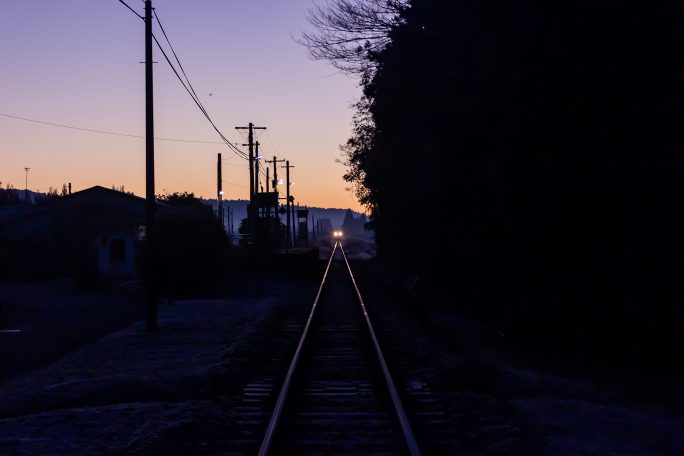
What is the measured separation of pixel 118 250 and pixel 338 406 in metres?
49.0

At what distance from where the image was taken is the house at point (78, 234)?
56.8 metres

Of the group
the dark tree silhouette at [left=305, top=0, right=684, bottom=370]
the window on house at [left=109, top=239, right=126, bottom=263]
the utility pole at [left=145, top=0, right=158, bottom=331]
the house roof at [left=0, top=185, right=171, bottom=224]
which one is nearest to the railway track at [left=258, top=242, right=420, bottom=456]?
the dark tree silhouette at [left=305, top=0, right=684, bottom=370]

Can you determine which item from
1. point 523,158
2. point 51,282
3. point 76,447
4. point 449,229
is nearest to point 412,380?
point 76,447

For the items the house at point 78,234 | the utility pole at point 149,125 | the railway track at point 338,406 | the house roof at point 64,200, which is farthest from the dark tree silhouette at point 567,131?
the house roof at point 64,200

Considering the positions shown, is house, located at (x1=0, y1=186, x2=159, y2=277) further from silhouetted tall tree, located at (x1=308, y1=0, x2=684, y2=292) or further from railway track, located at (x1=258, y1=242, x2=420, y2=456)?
railway track, located at (x1=258, y1=242, x2=420, y2=456)

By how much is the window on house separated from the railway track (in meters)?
41.1

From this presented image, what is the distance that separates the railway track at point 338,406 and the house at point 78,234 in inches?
1620

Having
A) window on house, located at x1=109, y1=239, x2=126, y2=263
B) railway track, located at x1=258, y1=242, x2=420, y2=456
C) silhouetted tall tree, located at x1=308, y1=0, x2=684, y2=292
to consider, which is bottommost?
railway track, located at x1=258, y1=242, x2=420, y2=456

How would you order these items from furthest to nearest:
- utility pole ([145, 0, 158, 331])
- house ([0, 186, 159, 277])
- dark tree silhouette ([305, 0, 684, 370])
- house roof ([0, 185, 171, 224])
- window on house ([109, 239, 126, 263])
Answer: house roof ([0, 185, 171, 224])
window on house ([109, 239, 126, 263])
house ([0, 186, 159, 277])
utility pole ([145, 0, 158, 331])
dark tree silhouette ([305, 0, 684, 370])

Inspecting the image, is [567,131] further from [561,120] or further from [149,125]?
[149,125]

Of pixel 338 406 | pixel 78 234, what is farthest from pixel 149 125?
pixel 78 234

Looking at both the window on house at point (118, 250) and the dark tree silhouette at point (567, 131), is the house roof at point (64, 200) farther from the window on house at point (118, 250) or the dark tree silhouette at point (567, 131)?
the dark tree silhouette at point (567, 131)

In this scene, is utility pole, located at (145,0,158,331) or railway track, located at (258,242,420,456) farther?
utility pole, located at (145,0,158,331)

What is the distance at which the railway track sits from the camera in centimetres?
851
